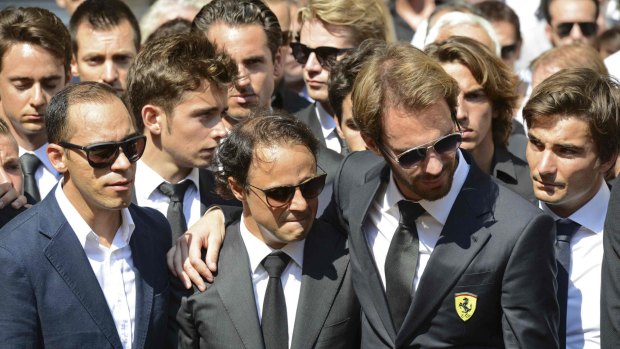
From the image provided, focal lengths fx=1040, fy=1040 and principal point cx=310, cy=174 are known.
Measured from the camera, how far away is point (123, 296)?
4.37m

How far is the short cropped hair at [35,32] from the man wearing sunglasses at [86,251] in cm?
142

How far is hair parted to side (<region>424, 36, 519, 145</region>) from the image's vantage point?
5629 millimetres

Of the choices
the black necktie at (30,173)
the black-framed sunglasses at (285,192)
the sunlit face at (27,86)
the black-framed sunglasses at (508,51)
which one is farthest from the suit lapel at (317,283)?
the black-framed sunglasses at (508,51)

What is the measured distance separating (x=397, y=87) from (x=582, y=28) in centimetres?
463

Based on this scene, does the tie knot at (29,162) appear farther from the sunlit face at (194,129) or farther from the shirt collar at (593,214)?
the shirt collar at (593,214)

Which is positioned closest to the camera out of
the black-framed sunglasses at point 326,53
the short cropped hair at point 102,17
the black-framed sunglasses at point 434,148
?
the black-framed sunglasses at point 434,148

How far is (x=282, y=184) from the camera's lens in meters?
4.43

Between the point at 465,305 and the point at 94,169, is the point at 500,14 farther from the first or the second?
the point at 94,169

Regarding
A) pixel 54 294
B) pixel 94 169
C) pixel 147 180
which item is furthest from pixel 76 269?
pixel 147 180

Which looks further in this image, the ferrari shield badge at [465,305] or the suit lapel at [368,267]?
the suit lapel at [368,267]

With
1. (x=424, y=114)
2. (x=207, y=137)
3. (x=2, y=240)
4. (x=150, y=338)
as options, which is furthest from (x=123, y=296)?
(x=424, y=114)

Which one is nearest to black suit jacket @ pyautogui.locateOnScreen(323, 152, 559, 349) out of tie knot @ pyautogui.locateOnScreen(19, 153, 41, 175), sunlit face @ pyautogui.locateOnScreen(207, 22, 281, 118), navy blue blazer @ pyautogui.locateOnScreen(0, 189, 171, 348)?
navy blue blazer @ pyautogui.locateOnScreen(0, 189, 171, 348)

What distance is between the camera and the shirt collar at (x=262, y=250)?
14.9 feet

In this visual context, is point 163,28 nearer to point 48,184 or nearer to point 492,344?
point 48,184
